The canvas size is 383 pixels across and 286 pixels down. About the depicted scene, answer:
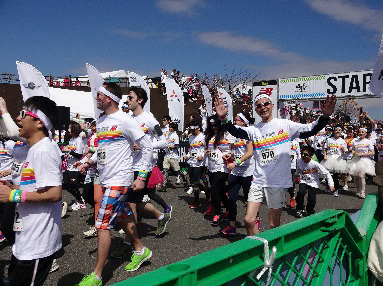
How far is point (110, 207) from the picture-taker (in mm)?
3734

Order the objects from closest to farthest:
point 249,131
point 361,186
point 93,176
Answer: point 249,131, point 93,176, point 361,186

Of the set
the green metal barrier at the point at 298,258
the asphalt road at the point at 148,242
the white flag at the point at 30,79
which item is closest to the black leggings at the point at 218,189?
the asphalt road at the point at 148,242

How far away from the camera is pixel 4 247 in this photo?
16.5 ft

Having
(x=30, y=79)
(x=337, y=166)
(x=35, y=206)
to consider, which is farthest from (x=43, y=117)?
(x=337, y=166)

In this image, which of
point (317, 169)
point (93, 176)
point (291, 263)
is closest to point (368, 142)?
point (317, 169)

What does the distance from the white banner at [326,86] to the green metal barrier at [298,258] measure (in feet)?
42.3

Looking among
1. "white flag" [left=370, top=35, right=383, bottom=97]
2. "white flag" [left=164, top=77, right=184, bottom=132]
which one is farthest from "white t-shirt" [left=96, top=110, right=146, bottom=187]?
"white flag" [left=164, top=77, right=184, bottom=132]

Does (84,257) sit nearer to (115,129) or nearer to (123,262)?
(123,262)

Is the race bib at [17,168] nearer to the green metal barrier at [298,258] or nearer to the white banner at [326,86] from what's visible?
the green metal barrier at [298,258]

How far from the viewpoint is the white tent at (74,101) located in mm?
20250

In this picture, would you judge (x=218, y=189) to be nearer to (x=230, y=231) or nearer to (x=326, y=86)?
(x=230, y=231)

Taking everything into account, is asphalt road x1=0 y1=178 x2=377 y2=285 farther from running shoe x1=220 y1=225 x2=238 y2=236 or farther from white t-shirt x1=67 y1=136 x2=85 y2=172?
white t-shirt x1=67 y1=136 x2=85 y2=172

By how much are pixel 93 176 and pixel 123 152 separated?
2081 mm

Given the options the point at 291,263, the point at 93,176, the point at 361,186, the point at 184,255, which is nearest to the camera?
the point at 291,263
